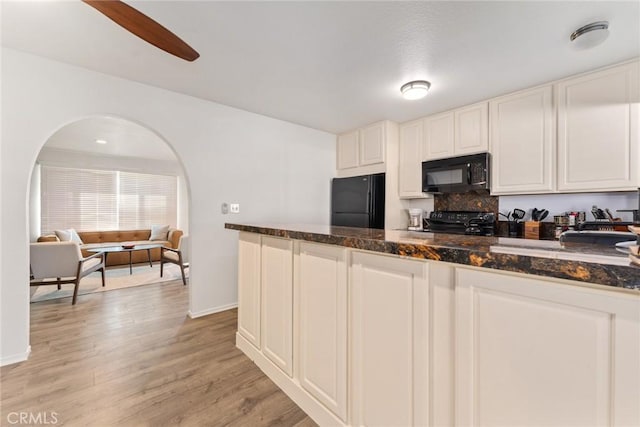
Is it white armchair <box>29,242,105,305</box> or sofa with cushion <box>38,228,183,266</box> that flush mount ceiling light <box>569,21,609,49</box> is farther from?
sofa with cushion <box>38,228,183,266</box>

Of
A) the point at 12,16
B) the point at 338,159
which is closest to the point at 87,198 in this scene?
the point at 12,16

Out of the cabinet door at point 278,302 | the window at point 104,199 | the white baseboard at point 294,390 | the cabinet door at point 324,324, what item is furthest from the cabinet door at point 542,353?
the window at point 104,199

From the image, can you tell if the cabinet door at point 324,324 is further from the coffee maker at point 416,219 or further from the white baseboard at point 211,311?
the coffee maker at point 416,219

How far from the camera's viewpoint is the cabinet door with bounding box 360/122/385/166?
346cm

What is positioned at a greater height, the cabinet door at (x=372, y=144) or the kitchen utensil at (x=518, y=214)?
the cabinet door at (x=372, y=144)

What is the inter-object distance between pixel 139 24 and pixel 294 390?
2.04 meters

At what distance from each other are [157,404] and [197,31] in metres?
2.32

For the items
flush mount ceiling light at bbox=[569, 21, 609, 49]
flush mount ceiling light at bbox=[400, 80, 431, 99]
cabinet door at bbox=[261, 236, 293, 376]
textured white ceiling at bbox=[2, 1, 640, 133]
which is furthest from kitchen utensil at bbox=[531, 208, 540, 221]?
cabinet door at bbox=[261, 236, 293, 376]

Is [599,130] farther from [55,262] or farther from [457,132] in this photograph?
[55,262]

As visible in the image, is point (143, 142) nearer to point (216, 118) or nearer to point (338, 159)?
point (216, 118)

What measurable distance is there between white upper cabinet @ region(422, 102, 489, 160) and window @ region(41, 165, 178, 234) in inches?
242

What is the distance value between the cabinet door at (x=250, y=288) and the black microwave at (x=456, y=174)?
7.46 ft

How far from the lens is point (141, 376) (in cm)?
178

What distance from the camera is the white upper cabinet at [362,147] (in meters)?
3.47
